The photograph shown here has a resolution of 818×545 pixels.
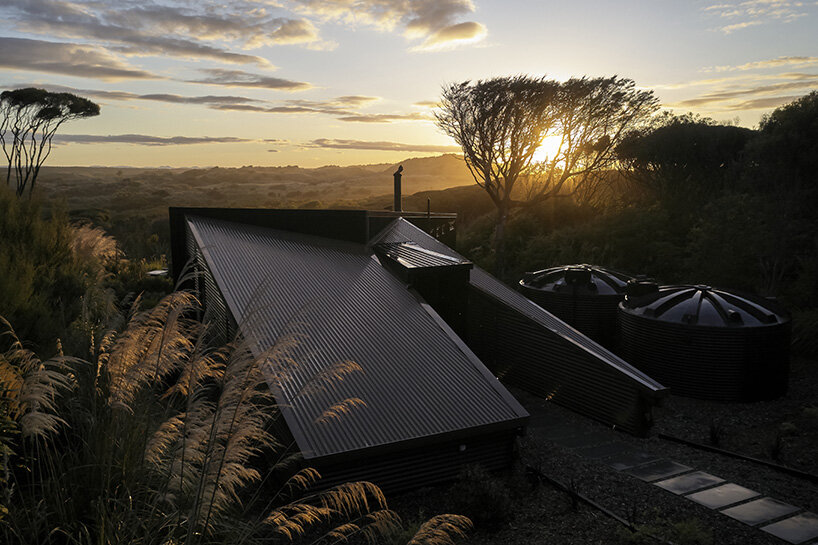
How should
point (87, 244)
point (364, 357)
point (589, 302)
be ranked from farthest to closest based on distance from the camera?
point (589, 302) → point (87, 244) → point (364, 357)

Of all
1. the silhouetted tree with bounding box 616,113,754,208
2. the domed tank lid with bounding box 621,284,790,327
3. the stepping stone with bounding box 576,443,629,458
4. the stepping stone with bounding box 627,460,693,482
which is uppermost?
the silhouetted tree with bounding box 616,113,754,208

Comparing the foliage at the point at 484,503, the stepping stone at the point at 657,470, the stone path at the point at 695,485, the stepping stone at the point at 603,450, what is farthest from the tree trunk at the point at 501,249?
the foliage at the point at 484,503

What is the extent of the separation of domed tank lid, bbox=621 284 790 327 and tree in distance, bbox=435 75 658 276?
15.8m

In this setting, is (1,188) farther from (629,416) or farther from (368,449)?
(629,416)

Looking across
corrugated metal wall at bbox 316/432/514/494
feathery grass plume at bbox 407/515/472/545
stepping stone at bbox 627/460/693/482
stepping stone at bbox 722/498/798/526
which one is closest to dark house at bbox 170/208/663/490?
corrugated metal wall at bbox 316/432/514/494

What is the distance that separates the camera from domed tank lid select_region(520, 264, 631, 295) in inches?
773

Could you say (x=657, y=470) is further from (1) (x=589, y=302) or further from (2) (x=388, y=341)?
(1) (x=589, y=302)

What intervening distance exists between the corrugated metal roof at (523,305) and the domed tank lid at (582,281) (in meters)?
2.84

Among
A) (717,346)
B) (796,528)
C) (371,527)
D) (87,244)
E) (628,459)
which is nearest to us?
(371,527)

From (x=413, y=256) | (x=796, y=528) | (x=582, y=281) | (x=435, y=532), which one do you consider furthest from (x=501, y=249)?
(x=435, y=532)

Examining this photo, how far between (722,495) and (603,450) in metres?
2.61

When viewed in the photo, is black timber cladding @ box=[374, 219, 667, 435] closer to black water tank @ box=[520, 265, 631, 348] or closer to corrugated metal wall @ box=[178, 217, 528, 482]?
black water tank @ box=[520, 265, 631, 348]

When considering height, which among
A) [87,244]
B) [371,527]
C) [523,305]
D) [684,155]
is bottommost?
[371,527]

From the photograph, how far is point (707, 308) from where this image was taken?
15836mm
